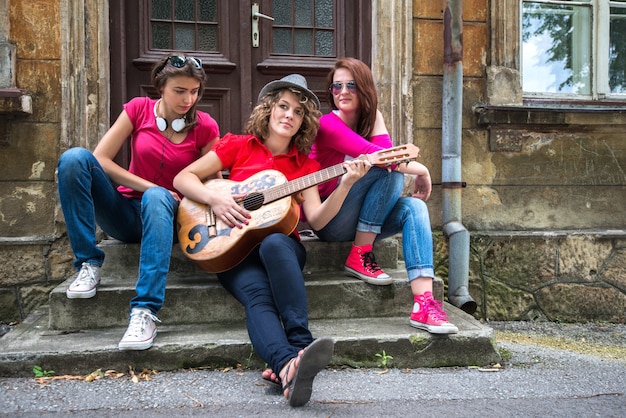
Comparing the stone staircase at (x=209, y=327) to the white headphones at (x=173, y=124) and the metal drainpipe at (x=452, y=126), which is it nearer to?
the white headphones at (x=173, y=124)

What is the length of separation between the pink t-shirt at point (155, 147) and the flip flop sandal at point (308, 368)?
131 cm

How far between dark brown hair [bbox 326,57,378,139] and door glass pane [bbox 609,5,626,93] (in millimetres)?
2492

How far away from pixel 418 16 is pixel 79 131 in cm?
238

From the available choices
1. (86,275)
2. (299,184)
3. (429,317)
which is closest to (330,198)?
(299,184)

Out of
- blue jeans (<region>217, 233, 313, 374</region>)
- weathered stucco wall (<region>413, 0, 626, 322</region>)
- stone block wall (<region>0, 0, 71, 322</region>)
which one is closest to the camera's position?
blue jeans (<region>217, 233, 313, 374</region>)

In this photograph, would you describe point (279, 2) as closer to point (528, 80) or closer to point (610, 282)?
point (528, 80)

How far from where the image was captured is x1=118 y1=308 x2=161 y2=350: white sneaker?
2311mm

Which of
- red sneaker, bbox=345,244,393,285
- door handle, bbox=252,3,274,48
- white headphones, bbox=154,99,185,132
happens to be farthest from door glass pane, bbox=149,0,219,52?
red sneaker, bbox=345,244,393,285

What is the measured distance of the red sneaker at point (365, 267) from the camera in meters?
2.83

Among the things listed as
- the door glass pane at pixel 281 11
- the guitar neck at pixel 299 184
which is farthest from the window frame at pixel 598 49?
the guitar neck at pixel 299 184

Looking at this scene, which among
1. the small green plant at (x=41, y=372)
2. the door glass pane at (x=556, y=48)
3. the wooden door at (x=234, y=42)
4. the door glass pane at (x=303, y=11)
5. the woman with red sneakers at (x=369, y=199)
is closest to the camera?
the small green plant at (x=41, y=372)

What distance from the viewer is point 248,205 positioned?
8.35 ft

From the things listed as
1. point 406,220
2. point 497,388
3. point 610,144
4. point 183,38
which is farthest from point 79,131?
point 610,144

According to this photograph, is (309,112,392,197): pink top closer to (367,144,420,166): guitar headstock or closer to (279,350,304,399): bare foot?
(367,144,420,166): guitar headstock
